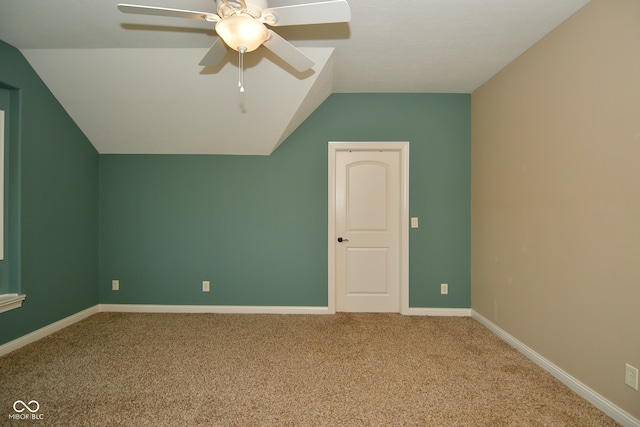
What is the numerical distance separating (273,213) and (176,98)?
1.53 metres

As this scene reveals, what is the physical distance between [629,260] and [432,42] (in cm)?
195

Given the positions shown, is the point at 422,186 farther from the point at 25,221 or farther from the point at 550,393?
the point at 25,221

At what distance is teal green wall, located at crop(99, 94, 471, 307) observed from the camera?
3398 mm

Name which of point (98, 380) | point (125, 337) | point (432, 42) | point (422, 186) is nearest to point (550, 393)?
point (422, 186)

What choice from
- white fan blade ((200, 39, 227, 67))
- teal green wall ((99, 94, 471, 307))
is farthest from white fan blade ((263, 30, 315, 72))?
teal green wall ((99, 94, 471, 307))

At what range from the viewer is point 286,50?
1842 millimetres

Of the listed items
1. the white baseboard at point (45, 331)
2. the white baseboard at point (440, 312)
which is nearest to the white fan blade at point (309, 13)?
the white baseboard at point (440, 312)

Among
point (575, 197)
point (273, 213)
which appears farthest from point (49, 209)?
point (575, 197)

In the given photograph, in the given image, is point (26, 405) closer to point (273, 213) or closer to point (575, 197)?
point (273, 213)

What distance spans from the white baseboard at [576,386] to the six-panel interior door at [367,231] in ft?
3.86

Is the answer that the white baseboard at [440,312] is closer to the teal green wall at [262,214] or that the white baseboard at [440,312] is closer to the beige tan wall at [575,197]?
the teal green wall at [262,214]

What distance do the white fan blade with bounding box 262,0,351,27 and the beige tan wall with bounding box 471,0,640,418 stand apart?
1632 millimetres

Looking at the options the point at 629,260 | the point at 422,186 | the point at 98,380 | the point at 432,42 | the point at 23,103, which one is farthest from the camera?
the point at 422,186

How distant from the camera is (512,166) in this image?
2.67m
